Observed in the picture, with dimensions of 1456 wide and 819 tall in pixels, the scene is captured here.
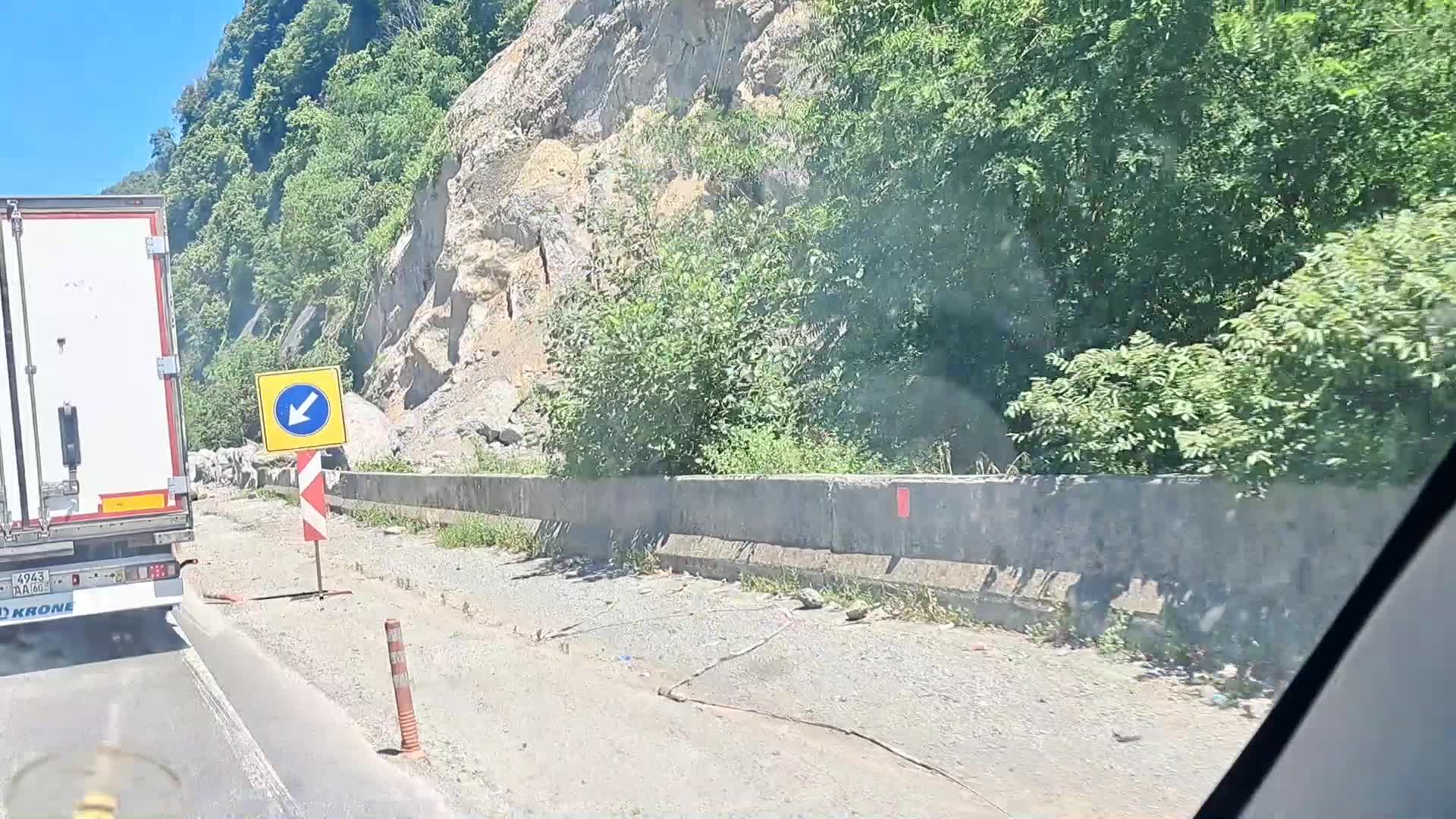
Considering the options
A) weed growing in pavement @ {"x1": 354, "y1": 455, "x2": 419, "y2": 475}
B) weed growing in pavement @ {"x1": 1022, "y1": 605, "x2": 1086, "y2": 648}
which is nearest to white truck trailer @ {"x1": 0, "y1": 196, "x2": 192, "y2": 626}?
weed growing in pavement @ {"x1": 1022, "y1": 605, "x2": 1086, "y2": 648}

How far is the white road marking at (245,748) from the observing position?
20.1 feet

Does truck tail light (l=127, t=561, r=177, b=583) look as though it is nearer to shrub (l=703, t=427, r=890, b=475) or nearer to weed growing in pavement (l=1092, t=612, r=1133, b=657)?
shrub (l=703, t=427, r=890, b=475)

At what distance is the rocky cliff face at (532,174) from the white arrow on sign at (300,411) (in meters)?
10.9

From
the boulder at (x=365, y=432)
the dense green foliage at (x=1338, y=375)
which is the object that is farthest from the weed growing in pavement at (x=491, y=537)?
the boulder at (x=365, y=432)

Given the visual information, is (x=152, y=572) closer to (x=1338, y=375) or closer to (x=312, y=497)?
(x=312, y=497)

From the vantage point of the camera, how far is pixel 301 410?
1456 cm

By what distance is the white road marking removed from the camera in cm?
614

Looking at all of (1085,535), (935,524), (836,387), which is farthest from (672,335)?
(1085,535)

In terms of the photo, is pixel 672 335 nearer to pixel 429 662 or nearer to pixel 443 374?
pixel 429 662

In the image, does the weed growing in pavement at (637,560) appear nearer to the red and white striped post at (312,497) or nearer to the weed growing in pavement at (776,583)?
the weed growing in pavement at (776,583)

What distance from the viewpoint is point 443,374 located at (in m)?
35.2

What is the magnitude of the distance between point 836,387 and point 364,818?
8042 mm

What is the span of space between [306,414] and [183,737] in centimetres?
757

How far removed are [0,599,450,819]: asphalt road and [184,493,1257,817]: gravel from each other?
35 cm
